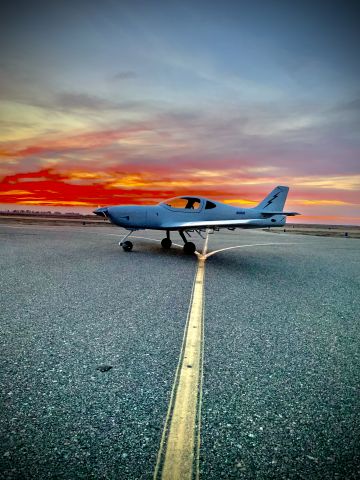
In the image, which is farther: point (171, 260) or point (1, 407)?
point (171, 260)

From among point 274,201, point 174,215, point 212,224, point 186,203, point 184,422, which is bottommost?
point 184,422

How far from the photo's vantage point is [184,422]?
1.93m

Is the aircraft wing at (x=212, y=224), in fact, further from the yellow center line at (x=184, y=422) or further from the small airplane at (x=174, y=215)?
the yellow center line at (x=184, y=422)

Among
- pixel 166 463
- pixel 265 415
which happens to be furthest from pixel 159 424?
pixel 265 415

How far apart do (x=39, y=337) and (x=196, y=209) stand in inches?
351

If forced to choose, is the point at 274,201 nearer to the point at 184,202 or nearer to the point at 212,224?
the point at 184,202

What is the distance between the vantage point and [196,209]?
37.8 ft

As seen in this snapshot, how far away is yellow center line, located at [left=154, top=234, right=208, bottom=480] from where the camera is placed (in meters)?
1.59

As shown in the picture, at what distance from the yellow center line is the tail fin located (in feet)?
41.4

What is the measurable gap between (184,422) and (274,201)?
1425 cm

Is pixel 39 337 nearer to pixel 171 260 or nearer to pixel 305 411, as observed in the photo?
pixel 305 411

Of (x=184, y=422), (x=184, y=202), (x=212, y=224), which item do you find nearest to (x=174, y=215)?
(x=184, y=202)

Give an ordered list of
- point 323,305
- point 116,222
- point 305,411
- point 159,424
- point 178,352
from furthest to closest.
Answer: point 116,222
point 323,305
point 178,352
point 305,411
point 159,424

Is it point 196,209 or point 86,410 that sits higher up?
point 196,209
